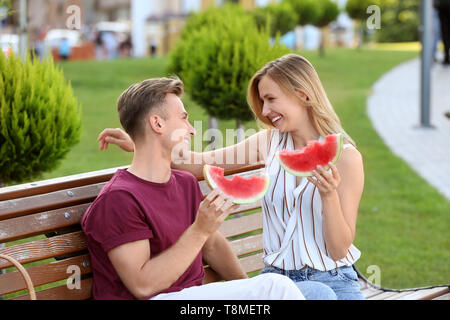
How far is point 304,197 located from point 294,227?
153 millimetres

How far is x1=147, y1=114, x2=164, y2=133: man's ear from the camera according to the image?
311cm

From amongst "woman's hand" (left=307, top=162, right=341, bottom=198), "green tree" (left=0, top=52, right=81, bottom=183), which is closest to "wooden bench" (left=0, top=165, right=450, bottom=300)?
"woman's hand" (left=307, top=162, right=341, bottom=198)

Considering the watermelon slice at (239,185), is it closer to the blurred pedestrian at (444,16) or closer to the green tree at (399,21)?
the blurred pedestrian at (444,16)

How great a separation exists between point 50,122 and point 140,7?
3779 cm

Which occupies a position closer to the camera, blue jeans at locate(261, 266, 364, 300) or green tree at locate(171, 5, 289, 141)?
blue jeans at locate(261, 266, 364, 300)

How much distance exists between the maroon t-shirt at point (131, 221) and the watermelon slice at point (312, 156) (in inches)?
19.5

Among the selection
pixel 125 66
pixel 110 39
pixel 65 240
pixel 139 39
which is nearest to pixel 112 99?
pixel 125 66

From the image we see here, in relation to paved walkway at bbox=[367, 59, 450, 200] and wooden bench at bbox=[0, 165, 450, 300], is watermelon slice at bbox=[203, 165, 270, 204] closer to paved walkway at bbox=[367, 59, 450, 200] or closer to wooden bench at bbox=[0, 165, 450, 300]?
wooden bench at bbox=[0, 165, 450, 300]

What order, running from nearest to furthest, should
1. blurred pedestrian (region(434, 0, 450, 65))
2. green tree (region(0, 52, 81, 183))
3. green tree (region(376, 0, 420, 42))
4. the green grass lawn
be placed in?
green tree (region(0, 52, 81, 183))
the green grass lawn
blurred pedestrian (region(434, 0, 450, 65))
green tree (region(376, 0, 420, 42))

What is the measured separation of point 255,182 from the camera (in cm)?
320

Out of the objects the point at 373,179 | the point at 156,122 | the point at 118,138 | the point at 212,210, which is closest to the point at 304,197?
the point at 212,210

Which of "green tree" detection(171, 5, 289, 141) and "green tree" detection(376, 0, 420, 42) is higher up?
"green tree" detection(376, 0, 420, 42)

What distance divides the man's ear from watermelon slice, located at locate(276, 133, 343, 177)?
21.9 inches
